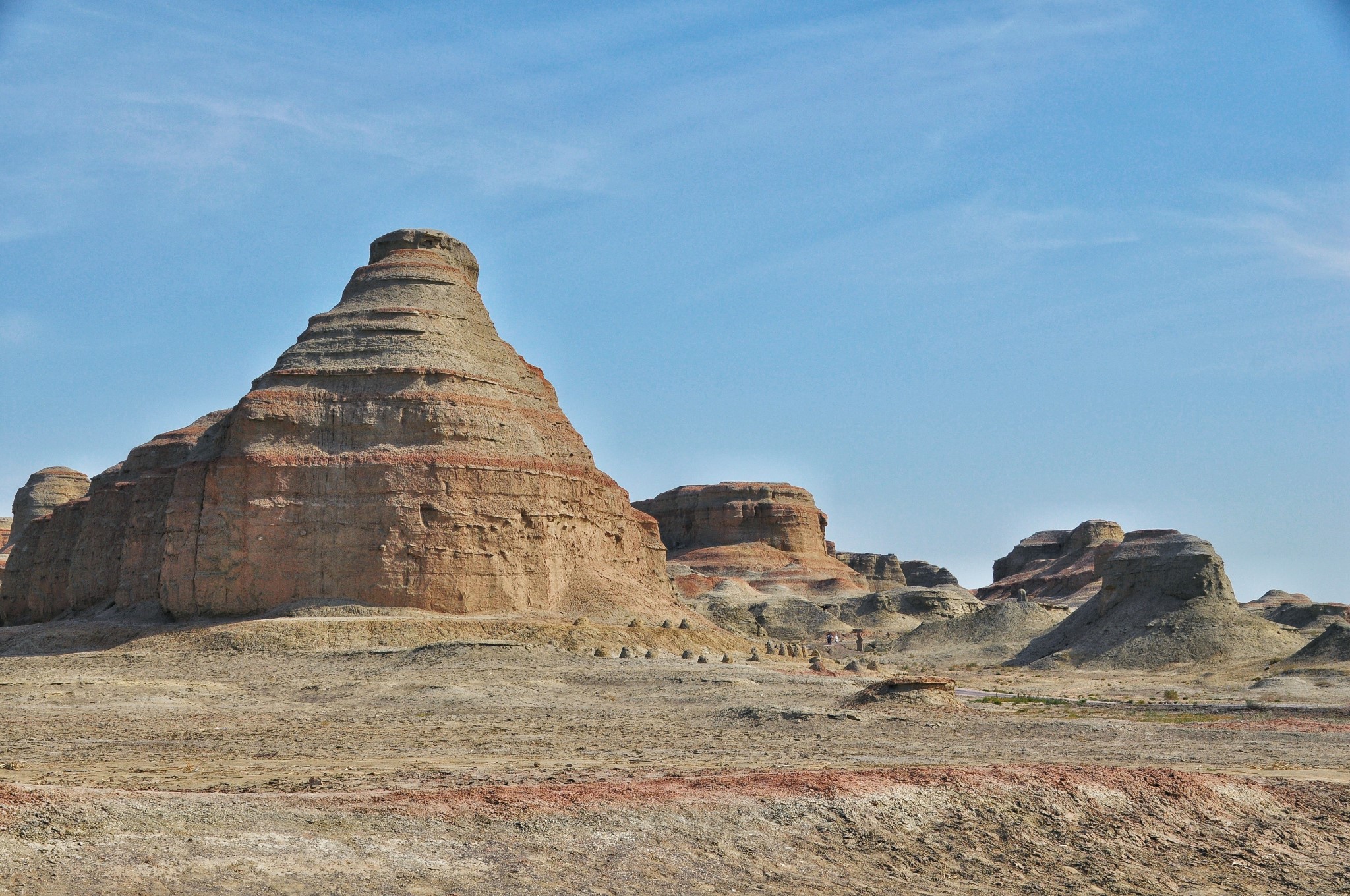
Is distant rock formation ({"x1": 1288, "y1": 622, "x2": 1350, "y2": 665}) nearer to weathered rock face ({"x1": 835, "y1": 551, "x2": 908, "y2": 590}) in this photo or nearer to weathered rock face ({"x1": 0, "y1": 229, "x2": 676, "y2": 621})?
weathered rock face ({"x1": 0, "y1": 229, "x2": 676, "y2": 621})

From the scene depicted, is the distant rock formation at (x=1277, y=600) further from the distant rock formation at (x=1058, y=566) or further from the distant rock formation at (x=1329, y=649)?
the distant rock formation at (x=1329, y=649)

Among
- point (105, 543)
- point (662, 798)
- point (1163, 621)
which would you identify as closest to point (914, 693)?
point (662, 798)

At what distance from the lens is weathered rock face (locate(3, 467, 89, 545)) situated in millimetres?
107812

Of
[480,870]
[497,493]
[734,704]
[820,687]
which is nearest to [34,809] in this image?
[480,870]

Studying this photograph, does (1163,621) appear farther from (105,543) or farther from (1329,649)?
(105,543)

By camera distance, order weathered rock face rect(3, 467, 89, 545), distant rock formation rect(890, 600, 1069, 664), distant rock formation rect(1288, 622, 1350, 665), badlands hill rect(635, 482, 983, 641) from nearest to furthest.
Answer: distant rock formation rect(1288, 622, 1350, 665), distant rock formation rect(890, 600, 1069, 664), badlands hill rect(635, 482, 983, 641), weathered rock face rect(3, 467, 89, 545)

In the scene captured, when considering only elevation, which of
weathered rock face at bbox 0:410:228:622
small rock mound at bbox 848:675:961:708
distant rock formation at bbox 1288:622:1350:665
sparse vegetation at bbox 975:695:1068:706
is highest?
weathered rock face at bbox 0:410:228:622

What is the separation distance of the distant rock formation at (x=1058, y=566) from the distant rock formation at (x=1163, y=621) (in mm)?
36121

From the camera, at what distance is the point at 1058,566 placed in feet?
459

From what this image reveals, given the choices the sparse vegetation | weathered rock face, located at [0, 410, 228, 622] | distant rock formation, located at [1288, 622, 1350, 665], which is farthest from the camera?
weathered rock face, located at [0, 410, 228, 622]

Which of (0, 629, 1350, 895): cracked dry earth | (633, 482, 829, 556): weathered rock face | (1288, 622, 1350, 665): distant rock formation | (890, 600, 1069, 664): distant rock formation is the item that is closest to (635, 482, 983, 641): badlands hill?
(633, 482, 829, 556): weathered rock face

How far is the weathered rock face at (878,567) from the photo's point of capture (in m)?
139

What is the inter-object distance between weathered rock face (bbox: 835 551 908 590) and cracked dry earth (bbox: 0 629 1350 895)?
108202 mm

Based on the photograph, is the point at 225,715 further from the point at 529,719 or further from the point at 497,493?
the point at 497,493
